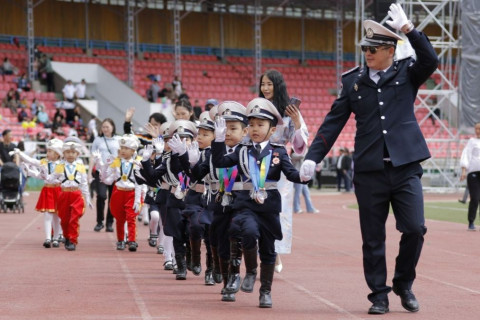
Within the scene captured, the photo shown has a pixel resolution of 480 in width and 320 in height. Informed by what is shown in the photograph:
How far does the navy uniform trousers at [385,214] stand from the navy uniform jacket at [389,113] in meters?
0.12

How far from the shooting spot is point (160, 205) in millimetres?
12836

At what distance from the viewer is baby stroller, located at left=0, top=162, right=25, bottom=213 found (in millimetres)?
25312

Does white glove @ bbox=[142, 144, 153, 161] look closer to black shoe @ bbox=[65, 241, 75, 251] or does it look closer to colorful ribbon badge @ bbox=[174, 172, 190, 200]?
colorful ribbon badge @ bbox=[174, 172, 190, 200]

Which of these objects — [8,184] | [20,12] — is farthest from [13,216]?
[20,12]

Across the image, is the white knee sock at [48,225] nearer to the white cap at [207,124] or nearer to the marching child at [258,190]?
the white cap at [207,124]

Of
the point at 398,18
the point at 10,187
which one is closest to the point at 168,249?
the point at 398,18

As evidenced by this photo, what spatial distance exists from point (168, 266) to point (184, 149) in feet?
8.56

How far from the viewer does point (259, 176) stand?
9297mm

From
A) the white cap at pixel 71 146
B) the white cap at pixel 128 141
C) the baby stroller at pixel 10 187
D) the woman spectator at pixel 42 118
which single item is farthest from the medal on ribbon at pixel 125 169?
the woman spectator at pixel 42 118

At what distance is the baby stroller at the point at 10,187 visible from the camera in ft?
83.0

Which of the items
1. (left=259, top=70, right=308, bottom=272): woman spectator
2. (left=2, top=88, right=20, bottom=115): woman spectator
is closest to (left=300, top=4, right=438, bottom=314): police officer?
(left=259, top=70, right=308, bottom=272): woman spectator

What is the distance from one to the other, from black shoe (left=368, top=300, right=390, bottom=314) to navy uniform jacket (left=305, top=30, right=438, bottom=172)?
3.54ft

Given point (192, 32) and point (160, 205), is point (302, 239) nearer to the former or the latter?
point (160, 205)

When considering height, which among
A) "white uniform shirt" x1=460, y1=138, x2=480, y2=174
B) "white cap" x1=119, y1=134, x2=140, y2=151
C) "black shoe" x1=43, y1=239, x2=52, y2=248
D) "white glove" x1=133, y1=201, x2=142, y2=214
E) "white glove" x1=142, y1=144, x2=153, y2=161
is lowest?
"black shoe" x1=43, y1=239, x2=52, y2=248
